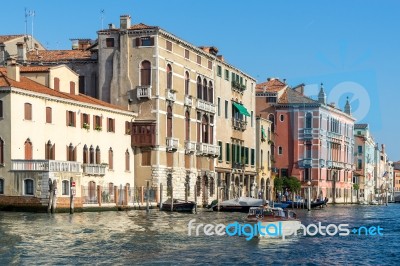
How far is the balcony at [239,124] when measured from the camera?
58.1 m

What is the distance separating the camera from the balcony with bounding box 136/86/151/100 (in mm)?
45375

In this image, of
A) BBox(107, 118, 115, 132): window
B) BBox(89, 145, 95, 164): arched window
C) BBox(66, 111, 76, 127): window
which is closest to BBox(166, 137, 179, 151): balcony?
BBox(107, 118, 115, 132): window

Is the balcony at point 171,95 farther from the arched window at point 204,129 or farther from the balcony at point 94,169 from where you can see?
the balcony at point 94,169

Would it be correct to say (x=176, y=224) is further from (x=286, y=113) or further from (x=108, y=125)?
(x=286, y=113)

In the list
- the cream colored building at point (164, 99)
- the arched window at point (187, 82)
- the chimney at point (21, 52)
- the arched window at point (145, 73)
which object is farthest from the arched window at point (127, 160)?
the chimney at point (21, 52)

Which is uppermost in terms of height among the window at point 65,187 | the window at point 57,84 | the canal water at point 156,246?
the window at point 57,84

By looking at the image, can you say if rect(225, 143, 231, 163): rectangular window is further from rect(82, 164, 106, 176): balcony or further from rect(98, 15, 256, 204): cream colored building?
rect(82, 164, 106, 176): balcony

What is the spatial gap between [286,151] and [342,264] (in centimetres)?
4920

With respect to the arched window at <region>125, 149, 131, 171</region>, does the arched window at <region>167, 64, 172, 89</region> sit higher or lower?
higher

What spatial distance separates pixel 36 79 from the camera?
42.2m

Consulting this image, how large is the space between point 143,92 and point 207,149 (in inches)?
317

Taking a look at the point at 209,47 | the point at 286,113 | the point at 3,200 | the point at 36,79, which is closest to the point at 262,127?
the point at 286,113

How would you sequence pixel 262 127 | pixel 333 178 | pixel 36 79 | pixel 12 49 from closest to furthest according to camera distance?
1. pixel 36 79
2. pixel 12 49
3. pixel 262 127
4. pixel 333 178

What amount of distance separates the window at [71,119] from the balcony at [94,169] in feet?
6.72
